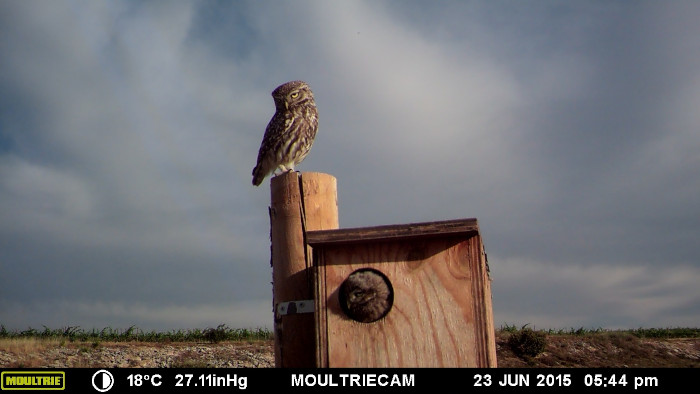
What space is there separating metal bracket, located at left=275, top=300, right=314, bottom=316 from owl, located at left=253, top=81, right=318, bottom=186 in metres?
3.65

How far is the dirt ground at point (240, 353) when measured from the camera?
12984mm

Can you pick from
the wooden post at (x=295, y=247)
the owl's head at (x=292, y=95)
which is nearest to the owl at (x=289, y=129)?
the owl's head at (x=292, y=95)

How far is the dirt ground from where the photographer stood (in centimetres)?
1298

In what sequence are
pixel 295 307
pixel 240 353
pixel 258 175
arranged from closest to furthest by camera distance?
pixel 295 307 → pixel 258 175 → pixel 240 353

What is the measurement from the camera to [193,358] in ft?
45.0

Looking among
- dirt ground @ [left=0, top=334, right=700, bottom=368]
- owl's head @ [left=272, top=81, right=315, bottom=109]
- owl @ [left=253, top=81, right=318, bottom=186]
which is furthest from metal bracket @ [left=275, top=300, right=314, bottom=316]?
dirt ground @ [left=0, top=334, right=700, bottom=368]

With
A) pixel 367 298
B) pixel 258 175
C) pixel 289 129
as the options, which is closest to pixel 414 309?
pixel 367 298

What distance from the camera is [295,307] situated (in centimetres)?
379

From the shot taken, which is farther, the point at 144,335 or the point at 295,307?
the point at 144,335

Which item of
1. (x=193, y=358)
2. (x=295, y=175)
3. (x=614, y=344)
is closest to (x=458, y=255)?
(x=295, y=175)

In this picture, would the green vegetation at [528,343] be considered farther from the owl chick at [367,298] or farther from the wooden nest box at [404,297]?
the owl chick at [367,298]

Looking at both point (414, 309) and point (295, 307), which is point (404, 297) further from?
point (295, 307)

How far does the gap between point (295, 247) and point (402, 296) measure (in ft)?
2.62
